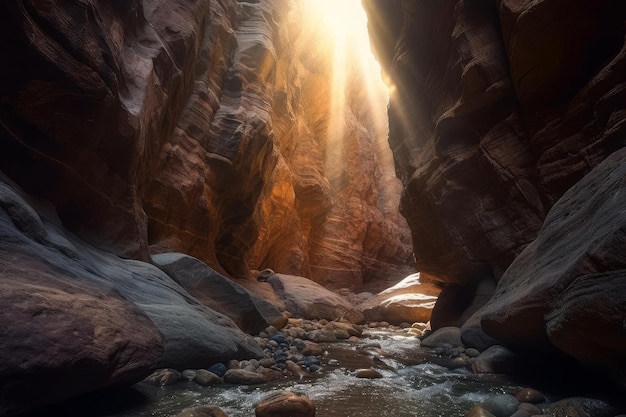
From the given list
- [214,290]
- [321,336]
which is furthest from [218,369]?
[321,336]

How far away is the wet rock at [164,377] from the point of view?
451 centimetres

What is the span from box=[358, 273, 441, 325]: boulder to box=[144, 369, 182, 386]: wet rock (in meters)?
13.9

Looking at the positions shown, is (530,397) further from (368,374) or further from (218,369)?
(218,369)

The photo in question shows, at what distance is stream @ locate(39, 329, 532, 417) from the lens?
367cm

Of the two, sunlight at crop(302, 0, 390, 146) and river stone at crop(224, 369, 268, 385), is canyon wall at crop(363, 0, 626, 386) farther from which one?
sunlight at crop(302, 0, 390, 146)

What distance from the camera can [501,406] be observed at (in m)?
3.93

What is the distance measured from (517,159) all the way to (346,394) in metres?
8.38

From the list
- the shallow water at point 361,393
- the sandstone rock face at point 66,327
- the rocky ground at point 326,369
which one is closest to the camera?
the sandstone rock face at point 66,327

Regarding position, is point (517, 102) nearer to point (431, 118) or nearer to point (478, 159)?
point (478, 159)

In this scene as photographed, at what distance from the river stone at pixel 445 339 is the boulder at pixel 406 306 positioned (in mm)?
6606

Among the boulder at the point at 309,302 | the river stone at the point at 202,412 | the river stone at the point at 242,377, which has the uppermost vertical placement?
the boulder at the point at 309,302

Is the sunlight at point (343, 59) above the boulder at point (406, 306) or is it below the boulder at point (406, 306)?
above

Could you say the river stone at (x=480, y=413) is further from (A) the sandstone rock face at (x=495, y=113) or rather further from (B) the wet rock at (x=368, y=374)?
(A) the sandstone rock face at (x=495, y=113)

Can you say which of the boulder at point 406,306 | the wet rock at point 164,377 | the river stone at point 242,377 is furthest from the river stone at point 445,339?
the wet rock at point 164,377
